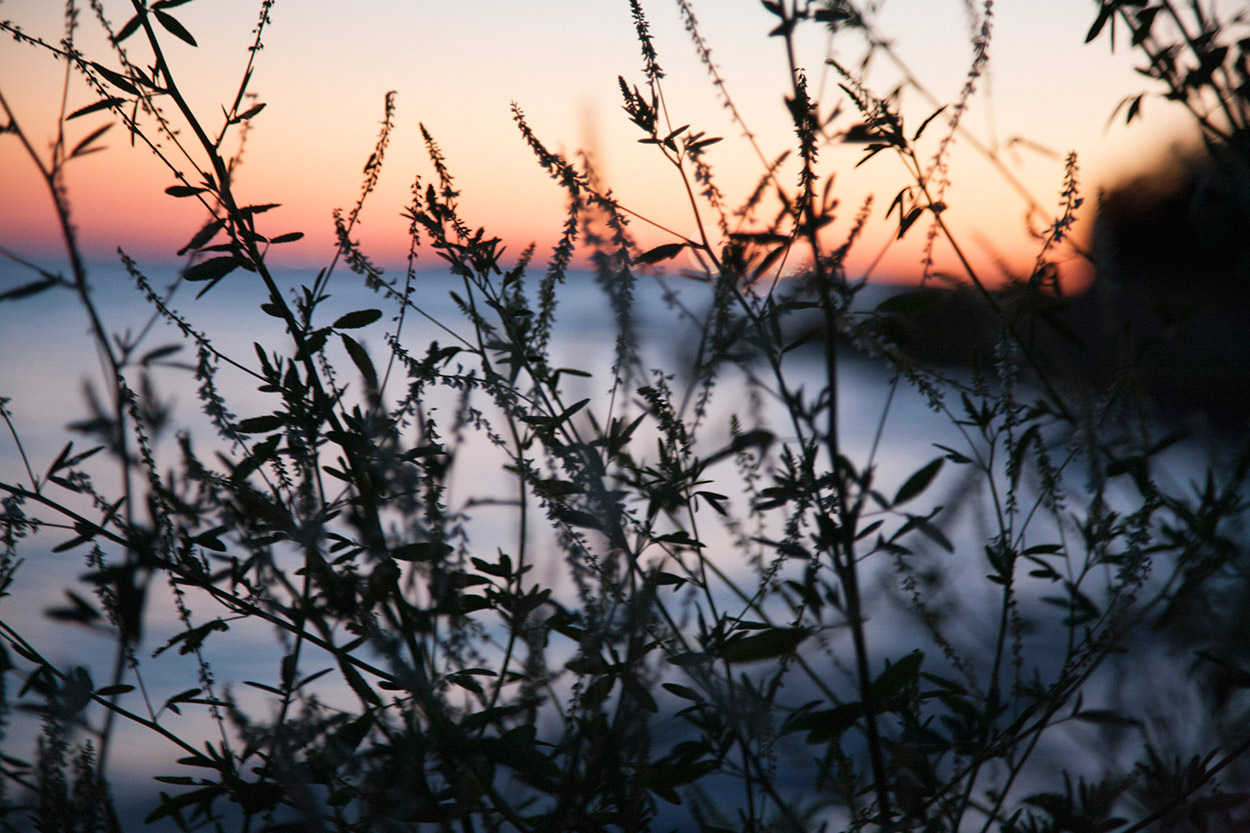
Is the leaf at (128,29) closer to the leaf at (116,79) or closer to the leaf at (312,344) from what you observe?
the leaf at (116,79)

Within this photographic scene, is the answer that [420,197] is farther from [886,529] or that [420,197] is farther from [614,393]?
[886,529]

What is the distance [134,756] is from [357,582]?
1232 millimetres

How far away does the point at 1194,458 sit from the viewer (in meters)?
4.35

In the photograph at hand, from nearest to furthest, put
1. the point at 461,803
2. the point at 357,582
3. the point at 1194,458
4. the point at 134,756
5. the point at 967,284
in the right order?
the point at 461,803 → the point at 357,582 → the point at 967,284 → the point at 134,756 → the point at 1194,458

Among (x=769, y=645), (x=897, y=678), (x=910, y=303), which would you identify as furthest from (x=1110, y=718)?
(x=910, y=303)

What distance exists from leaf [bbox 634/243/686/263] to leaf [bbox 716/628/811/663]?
0.40m

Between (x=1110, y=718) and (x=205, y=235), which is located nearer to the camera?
(x=1110, y=718)

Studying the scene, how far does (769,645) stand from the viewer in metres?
0.86

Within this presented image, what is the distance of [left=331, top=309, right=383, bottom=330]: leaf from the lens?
1113mm

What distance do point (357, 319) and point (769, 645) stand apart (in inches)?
24.5

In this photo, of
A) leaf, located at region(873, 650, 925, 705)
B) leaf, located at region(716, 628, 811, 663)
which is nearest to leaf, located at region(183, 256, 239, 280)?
leaf, located at region(716, 628, 811, 663)

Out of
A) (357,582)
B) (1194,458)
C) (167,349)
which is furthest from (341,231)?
(1194,458)

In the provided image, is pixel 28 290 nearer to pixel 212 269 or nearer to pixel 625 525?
pixel 212 269

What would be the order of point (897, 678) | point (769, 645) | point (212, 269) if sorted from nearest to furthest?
point (769, 645) < point (897, 678) < point (212, 269)
